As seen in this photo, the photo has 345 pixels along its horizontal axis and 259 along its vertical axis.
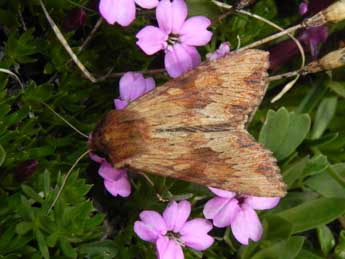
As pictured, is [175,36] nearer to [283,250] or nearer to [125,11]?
[125,11]

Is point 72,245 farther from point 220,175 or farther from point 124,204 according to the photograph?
point 220,175

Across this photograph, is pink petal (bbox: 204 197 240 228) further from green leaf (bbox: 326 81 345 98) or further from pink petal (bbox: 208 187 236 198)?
green leaf (bbox: 326 81 345 98)

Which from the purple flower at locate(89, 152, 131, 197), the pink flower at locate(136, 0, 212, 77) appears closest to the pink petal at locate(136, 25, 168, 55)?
the pink flower at locate(136, 0, 212, 77)

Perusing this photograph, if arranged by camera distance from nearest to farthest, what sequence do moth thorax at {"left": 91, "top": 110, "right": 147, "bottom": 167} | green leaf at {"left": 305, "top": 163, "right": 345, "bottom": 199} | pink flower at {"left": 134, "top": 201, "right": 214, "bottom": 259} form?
moth thorax at {"left": 91, "top": 110, "right": 147, "bottom": 167} < pink flower at {"left": 134, "top": 201, "right": 214, "bottom": 259} < green leaf at {"left": 305, "top": 163, "right": 345, "bottom": 199}

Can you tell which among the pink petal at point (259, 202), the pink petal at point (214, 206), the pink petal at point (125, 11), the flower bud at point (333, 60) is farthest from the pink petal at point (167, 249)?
the flower bud at point (333, 60)

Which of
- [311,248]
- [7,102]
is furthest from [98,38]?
[311,248]

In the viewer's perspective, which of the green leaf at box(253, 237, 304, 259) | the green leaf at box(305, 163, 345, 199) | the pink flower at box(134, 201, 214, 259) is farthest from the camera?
the green leaf at box(305, 163, 345, 199)

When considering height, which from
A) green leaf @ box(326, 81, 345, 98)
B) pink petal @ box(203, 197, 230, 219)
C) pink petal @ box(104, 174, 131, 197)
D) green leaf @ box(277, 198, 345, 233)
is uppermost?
green leaf @ box(326, 81, 345, 98)
